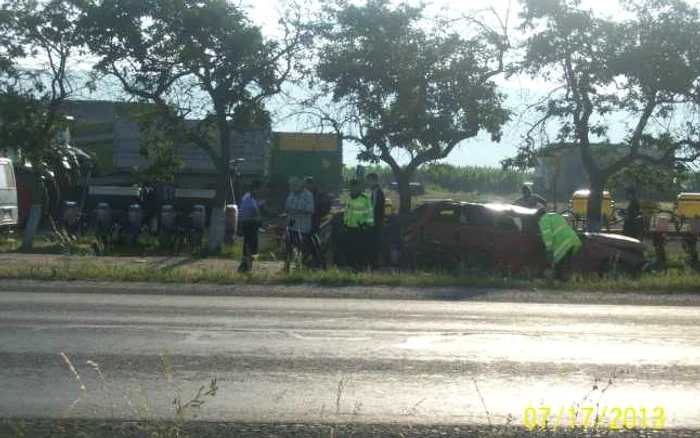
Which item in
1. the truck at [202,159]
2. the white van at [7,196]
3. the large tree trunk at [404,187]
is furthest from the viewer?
the truck at [202,159]

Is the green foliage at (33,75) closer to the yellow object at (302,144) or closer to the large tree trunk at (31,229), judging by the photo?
the large tree trunk at (31,229)

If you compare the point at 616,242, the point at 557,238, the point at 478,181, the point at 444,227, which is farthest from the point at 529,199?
the point at 478,181

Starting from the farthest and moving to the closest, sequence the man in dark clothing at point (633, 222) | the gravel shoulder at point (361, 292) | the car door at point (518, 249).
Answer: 1. the man in dark clothing at point (633, 222)
2. the car door at point (518, 249)
3. the gravel shoulder at point (361, 292)

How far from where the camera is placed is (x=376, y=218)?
1845 cm

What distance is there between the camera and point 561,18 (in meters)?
22.8

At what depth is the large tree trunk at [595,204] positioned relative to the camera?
23.6 meters

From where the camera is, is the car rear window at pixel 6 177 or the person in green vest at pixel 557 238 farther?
the car rear window at pixel 6 177

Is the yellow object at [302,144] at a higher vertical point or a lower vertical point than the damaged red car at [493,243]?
higher

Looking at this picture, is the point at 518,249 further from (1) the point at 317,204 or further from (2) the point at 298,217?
(2) the point at 298,217

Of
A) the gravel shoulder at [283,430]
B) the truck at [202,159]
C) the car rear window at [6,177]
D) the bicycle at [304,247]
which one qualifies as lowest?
the gravel shoulder at [283,430]

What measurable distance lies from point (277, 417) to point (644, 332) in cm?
553

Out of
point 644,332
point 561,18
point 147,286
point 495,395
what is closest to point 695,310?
point 644,332

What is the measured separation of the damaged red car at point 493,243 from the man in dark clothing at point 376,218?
549 mm

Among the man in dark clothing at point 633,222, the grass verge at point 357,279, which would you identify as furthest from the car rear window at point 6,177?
the man in dark clothing at point 633,222
